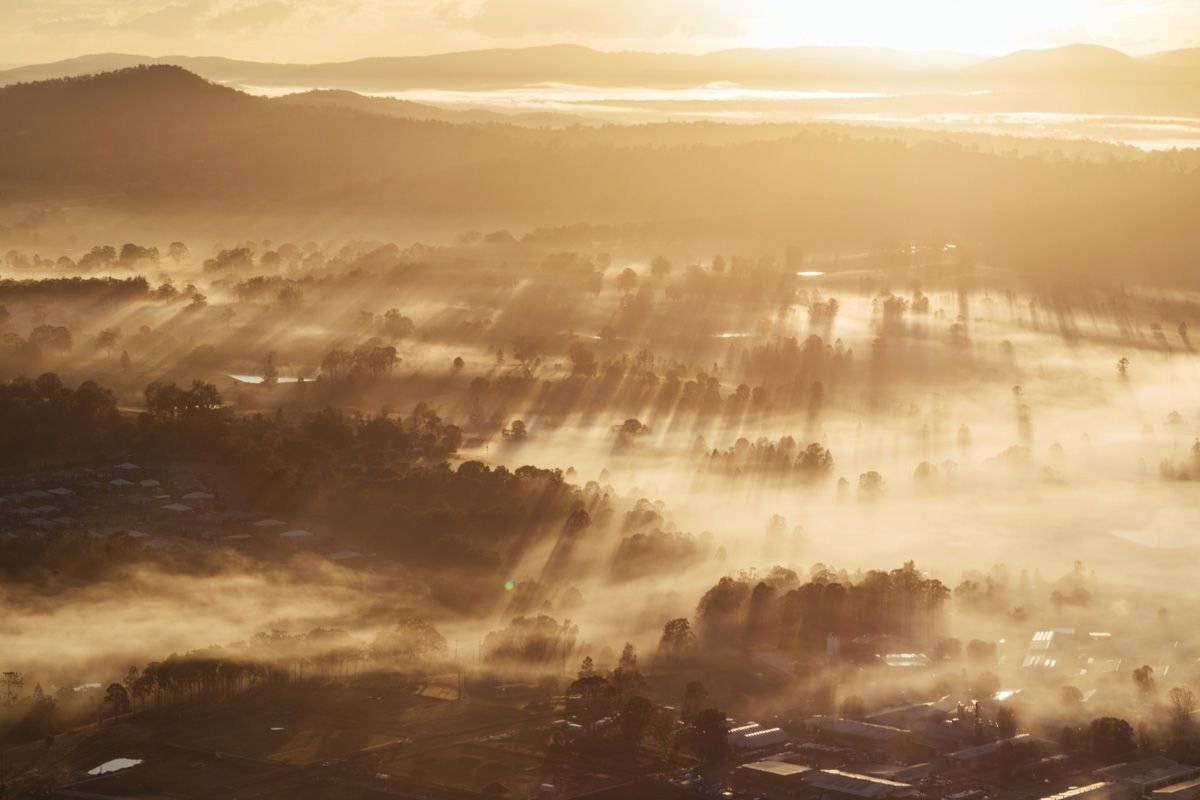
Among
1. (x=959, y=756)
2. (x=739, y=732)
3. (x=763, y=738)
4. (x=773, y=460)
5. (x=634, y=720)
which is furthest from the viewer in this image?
(x=773, y=460)

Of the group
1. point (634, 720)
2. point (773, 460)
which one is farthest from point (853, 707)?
point (773, 460)

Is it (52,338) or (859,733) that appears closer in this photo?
(859,733)

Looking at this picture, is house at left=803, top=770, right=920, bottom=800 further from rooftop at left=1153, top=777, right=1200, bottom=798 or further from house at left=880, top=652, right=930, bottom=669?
house at left=880, top=652, right=930, bottom=669

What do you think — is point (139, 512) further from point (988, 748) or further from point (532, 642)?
point (988, 748)

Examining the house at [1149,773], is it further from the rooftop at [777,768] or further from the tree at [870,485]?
the tree at [870,485]

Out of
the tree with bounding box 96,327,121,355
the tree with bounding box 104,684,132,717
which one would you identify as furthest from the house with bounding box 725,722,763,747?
the tree with bounding box 96,327,121,355
